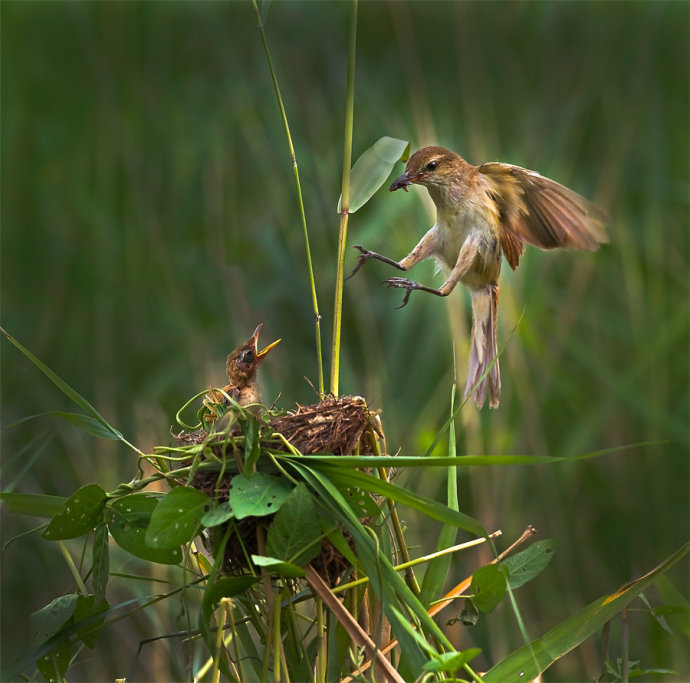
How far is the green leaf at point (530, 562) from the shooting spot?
3.77ft

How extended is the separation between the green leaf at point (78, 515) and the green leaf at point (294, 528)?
226mm

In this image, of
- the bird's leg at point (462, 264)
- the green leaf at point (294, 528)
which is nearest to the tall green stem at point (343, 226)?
the bird's leg at point (462, 264)

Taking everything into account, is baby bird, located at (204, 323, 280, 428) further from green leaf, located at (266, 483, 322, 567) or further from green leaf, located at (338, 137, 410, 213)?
green leaf, located at (266, 483, 322, 567)

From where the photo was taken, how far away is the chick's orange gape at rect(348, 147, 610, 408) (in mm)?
1394

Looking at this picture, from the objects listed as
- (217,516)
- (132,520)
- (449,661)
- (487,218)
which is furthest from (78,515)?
(487,218)

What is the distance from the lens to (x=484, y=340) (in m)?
1.55

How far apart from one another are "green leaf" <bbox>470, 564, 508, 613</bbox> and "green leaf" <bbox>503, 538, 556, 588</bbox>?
0.05 m

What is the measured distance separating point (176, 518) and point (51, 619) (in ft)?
0.85

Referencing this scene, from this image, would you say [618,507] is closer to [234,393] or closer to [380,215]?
[380,215]

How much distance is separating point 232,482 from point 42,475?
1.89 metres

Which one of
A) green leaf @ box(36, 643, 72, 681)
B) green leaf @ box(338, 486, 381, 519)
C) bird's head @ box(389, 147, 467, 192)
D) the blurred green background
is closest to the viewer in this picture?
green leaf @ box(338, 486, 381, 519)

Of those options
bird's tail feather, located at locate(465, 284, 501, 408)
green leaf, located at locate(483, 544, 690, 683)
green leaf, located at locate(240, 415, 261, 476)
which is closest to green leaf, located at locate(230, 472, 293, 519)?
green leaf, located at locate(240, 415, 261, 476)

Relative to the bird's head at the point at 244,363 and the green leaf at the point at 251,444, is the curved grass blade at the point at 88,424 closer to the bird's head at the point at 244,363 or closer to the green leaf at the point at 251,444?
the green leaf at the point at 251,444

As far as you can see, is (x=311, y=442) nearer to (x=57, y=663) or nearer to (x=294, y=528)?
(x=294, y=528)
